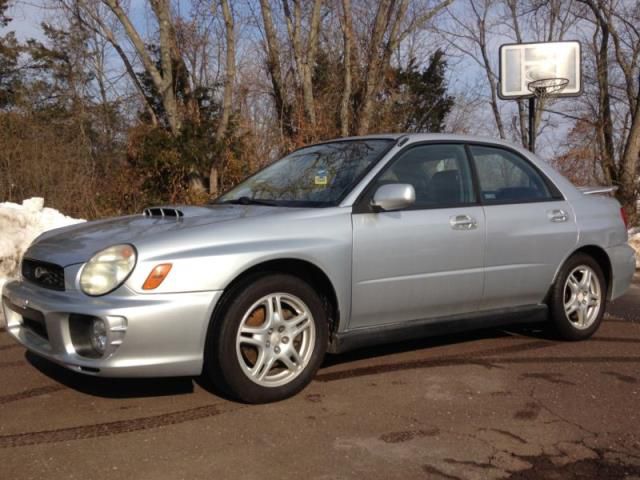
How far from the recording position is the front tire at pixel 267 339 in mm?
3627

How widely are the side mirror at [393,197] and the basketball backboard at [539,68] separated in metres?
9.65

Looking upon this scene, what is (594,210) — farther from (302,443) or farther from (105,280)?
(105,280)

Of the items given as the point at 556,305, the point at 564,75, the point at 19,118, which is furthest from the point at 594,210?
the point at 19,118

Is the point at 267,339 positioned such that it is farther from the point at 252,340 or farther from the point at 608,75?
the point at 608,75

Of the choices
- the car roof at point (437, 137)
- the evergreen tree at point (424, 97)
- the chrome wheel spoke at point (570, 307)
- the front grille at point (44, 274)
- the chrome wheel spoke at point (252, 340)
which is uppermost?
the evergreen tree at point (424, 97)

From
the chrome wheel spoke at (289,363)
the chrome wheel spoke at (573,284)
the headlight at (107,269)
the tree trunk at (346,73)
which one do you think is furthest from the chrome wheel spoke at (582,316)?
the tree trunk at (346,73)

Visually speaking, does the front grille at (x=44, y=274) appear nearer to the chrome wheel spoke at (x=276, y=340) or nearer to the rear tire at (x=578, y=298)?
the chrome wheel spoke at (x=276, y=340)

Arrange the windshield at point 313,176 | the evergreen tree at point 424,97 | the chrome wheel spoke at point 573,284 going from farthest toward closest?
1. the evergreen tree at point 424,97
2. the chrome wheel spoke at point 573,284
3. the windshield at point 313,176

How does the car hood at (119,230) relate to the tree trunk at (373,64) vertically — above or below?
below

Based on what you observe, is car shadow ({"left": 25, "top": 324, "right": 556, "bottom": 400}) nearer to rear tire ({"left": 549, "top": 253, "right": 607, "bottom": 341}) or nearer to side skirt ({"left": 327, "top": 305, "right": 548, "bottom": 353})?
side skirt ({"left": 327, "top": 305, "right": 548, "bottom": 353})

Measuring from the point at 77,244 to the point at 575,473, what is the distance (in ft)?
9.11

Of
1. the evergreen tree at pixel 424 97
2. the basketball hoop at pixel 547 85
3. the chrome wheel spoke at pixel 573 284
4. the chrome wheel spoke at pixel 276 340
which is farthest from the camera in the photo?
the evergreen tree at pixel 424 97

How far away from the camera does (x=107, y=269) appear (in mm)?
3508

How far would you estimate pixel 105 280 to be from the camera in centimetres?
348
